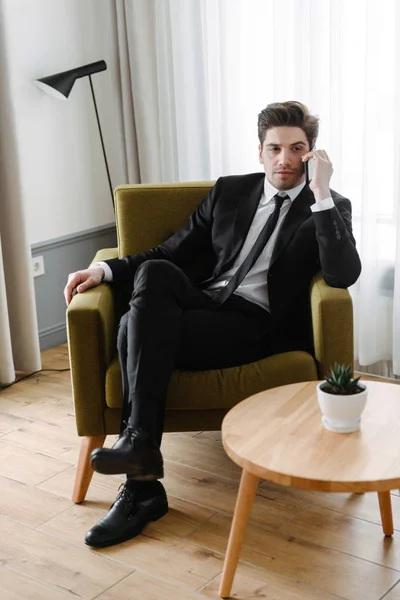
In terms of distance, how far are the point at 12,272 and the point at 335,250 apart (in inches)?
62.2

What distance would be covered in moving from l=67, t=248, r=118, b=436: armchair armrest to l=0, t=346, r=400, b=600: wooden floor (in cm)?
27

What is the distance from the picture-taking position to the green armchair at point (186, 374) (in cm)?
235

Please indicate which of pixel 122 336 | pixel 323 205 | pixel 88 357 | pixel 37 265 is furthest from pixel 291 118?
pixel 37 265

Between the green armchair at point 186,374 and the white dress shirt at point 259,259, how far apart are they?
175mm

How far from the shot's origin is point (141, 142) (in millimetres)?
3811

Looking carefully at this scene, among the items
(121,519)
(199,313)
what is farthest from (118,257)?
(121,519)

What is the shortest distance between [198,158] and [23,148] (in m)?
0.77

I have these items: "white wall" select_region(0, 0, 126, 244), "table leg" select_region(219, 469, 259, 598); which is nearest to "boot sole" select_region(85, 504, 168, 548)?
"table leg" select_region(219, 469, 259, 598)

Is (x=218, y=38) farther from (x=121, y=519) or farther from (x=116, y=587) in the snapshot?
(x=116, y=587)

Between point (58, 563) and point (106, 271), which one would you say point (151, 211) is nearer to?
point (106, 271)

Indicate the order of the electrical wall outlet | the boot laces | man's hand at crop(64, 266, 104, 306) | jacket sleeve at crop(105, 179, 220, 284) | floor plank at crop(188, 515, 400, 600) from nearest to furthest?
floor plank at crop(188, 515, 400, 600), the boot laces, man's hand at crop(64, 266, 104, 306), jacket sleeve at crop(105, 179, 220, 284), the electrical wall outlet

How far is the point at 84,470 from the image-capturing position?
2.44 m

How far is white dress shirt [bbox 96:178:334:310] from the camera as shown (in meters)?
2.58

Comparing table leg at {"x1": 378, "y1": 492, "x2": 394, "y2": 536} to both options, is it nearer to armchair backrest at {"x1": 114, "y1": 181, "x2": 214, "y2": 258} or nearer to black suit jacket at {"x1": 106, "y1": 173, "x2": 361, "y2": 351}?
black suit jacket at {"x1": 106, "y1": 173, "x2": 361, "y2": 351}
